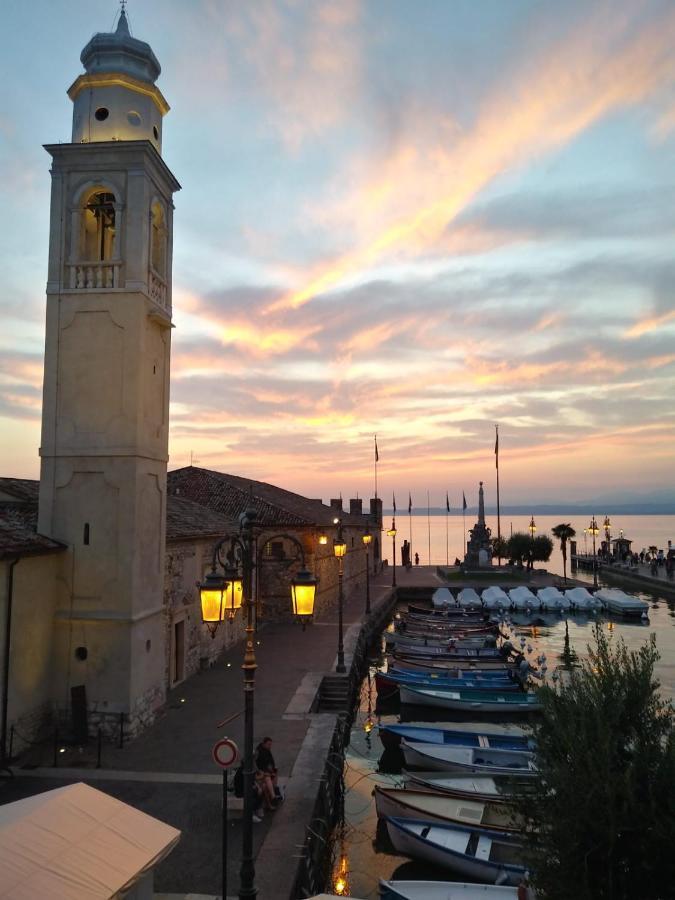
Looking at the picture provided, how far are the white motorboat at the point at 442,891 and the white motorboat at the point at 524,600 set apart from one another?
36834 millimetres

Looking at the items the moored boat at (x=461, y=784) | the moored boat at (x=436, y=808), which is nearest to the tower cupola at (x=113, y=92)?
the moored boat at (x=436, y=808)

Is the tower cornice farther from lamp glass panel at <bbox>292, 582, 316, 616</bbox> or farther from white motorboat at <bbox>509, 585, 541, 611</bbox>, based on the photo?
white motorboat at <bbox>509, 585, 541, 611</bbox>

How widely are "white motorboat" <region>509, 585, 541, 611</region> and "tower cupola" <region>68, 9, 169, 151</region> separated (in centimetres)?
3869

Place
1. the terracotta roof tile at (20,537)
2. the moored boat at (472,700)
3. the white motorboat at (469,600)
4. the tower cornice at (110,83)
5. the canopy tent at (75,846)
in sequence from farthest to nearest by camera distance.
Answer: the white motorboat at (469,600) → the moored boat at (472,700) → the tower cornice at (110,83) → the terracotta roof tile at (20,537) → the canopy tent at (75,846)

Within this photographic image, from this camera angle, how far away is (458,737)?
1825cm

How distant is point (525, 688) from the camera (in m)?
24.9

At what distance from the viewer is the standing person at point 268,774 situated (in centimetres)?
1244

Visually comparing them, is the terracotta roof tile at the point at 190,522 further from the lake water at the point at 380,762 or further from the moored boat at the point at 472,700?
the moored boat at the point at 472,700

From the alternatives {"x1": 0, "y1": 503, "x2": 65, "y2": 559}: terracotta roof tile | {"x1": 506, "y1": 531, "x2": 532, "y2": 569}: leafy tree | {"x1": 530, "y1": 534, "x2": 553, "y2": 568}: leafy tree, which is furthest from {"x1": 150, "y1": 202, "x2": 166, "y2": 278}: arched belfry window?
{"x1": 530, "y1": 534, "x2": 553, "y2": 568}: leafy tree

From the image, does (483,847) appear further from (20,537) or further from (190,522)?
(190,522)

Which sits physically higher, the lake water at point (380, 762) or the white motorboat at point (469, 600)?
the white motorboat at point (469, 600)

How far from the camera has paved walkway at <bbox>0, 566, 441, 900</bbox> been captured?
34.5ft

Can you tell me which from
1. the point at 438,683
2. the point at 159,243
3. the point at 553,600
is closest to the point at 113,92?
the point at 159,243

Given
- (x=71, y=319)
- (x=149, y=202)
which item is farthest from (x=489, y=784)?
(x=149, y=202)
